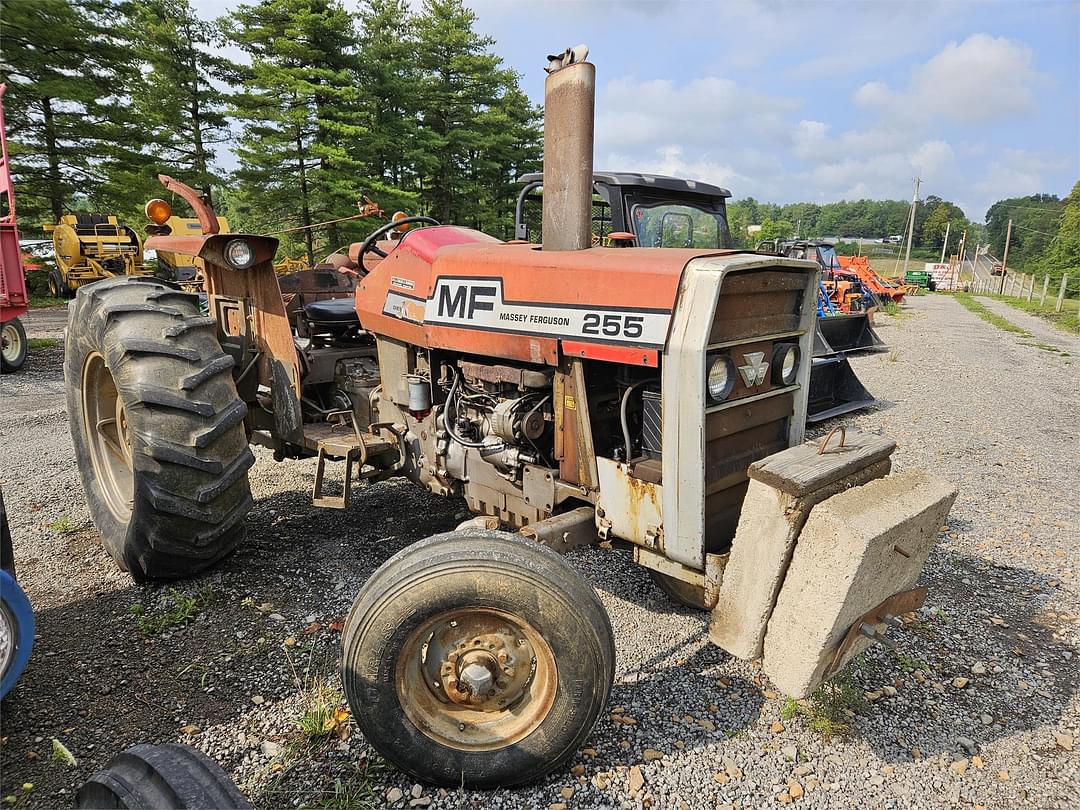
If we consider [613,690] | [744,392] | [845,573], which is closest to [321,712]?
[613,690]

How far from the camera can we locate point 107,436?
146 inches

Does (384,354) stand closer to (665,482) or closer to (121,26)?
(665,482)

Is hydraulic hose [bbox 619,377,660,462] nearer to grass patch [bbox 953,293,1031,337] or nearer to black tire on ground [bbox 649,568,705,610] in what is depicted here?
black tire on ground [bbox 649,568,705,610]

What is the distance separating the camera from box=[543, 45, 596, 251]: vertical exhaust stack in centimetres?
254

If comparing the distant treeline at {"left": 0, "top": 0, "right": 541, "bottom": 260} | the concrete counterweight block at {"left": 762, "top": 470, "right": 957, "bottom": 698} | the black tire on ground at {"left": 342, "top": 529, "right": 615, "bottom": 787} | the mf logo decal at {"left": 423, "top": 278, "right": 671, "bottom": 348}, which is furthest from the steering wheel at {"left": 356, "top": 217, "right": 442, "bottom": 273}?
the distant treeline at {"left": 0, "top": 0, "right": 541, "bottom": 260}

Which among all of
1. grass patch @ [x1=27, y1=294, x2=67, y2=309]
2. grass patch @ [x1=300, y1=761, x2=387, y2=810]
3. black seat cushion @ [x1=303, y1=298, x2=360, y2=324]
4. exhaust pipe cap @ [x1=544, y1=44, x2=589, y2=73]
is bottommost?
grass patch @ [x1=300, y1=761, x2=387, y2=810]

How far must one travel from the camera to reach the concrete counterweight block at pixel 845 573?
1.96 m

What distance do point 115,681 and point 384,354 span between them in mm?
1869

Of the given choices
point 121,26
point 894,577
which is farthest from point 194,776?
point 121,26

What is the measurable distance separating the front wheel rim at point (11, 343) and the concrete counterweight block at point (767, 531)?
9.92 metres

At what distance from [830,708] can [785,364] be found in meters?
1.32

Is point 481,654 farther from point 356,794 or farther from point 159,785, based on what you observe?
point 159,785

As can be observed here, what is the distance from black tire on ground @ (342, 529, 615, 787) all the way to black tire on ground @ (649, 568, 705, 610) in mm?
673

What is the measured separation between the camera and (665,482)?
2.35m
